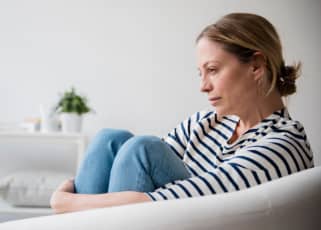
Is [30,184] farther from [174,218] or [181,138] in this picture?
[174,218]

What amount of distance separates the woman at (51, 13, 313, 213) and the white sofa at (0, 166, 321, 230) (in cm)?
19

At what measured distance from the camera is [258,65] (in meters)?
1.26

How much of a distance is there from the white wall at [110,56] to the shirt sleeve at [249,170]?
178cm

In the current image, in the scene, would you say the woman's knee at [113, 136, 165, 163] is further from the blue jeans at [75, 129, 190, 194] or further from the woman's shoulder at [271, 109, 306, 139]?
the woman's shoulder at [271, 109, 306, 139]

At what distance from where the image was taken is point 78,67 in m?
2.83

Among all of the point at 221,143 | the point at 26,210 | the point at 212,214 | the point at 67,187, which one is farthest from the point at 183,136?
the point at 26,210

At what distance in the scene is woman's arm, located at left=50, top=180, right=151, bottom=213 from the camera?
3.20 feet

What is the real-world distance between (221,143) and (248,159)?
→ 1.22 ft

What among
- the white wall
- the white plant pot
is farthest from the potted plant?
the white wall

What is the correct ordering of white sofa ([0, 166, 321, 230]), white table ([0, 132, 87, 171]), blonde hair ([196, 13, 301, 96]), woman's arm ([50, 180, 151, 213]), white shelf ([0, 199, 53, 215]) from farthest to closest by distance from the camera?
white table ([0, 132, 87, 171]), white shelf ([0, 199, 53, 215]), blonde hair ([196, 13, 301, 96]), woman's arm ([50, 180, 151, 213]), white sofa ([0, 166, 321, 230])

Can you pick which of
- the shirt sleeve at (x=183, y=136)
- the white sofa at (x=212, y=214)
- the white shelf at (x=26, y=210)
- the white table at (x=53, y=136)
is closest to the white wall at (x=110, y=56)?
the white table at (x=53, y=136)

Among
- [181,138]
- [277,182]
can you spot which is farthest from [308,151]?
[181,138]

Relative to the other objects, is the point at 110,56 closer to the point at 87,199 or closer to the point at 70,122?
the point at 70,122

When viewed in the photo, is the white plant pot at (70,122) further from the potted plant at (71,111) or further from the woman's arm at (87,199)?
the woman's arm at (87,199)
